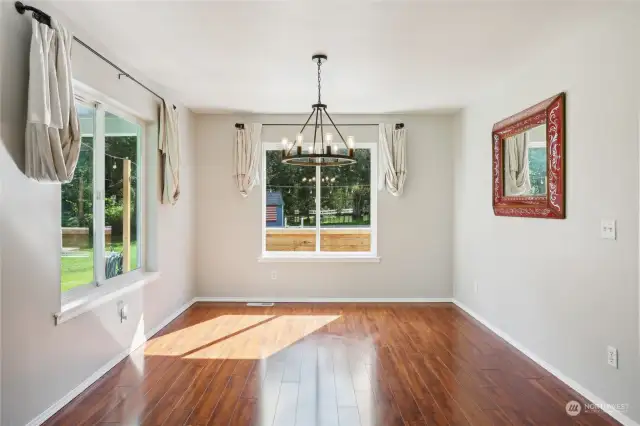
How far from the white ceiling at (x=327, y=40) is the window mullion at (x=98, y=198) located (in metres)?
0.64

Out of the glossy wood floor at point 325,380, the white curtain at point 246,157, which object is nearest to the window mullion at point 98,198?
the glossy wood floor at point 325,380

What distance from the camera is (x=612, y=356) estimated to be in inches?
111

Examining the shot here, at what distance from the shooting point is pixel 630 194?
8.79ft

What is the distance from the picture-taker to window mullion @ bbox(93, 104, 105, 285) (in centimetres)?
361

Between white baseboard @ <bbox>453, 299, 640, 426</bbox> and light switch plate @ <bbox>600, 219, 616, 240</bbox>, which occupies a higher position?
light switch plate @ <bbox>600, 219, 616, 240</bbox>

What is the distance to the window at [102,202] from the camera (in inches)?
129

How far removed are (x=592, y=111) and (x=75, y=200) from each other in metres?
3.80

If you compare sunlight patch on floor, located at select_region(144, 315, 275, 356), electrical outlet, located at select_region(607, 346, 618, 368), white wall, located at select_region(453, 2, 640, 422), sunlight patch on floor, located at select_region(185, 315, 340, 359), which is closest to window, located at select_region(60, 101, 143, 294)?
sunlight patch on floor, located at select_region(144, 315, 275, 356)

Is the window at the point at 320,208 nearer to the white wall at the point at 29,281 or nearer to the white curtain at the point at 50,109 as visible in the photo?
the white wall at the point at 29,281

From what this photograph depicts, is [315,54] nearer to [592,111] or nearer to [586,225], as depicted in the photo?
[592,111]

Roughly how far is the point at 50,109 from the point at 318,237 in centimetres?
411

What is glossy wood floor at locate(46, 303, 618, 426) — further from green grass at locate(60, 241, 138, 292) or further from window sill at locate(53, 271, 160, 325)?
green grass at locate(60, 241, 138, 292)

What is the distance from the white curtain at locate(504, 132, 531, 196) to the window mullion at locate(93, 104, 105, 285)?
368 centimetres

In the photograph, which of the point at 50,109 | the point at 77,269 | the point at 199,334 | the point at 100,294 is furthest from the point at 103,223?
the point at 199,334
